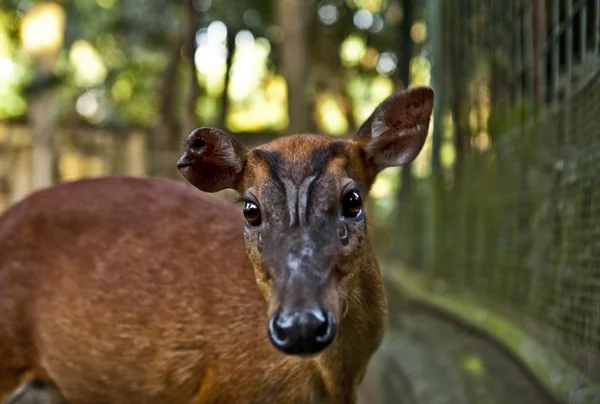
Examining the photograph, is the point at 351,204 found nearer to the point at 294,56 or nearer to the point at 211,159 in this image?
the point at 211,159

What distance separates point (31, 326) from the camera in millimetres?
4301

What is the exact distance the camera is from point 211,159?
3.54 meters

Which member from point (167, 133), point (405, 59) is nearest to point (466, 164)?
point (405, 59)

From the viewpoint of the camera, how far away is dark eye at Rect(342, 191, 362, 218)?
310 centimetres

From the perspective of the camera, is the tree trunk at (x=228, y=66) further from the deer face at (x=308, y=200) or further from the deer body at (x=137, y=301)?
the deer face at (x=308, y=200)

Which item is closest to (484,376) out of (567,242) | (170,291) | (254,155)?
(567,242)

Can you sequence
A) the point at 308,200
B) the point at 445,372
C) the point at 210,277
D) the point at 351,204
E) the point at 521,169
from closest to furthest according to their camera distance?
the point at 308,200 → the point at 351,204 → the point at 210,277 → the point at 445,372 → the point at 521,169

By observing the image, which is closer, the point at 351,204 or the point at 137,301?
the point at 351,204

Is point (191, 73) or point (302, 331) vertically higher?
point (191, 73)

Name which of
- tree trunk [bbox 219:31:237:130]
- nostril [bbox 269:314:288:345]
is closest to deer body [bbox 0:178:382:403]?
nostril [bbox 269:314:288:345]

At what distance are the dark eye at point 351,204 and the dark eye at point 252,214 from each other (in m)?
0.34

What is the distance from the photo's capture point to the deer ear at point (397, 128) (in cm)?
357

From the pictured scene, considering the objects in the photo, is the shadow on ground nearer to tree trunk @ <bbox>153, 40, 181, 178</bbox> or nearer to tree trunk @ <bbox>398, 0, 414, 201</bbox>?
tree trunk @ <bbox>398, 0, 414, 201</bbox>

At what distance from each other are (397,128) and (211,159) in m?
0.88
